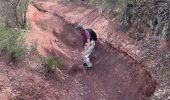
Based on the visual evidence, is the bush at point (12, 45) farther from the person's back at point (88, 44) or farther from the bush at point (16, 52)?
the person's back at point (88, 44)

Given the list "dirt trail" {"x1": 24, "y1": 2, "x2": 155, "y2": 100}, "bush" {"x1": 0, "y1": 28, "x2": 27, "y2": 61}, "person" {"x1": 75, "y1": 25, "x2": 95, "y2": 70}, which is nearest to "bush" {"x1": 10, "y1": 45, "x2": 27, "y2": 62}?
"bush" {"x1": 0, "y1": 28, "x2": 27, "y2": 61}

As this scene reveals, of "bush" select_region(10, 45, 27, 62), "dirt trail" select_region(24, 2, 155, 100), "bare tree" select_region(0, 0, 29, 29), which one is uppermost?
"bare tree" select_region(0, 0, 29, 29)

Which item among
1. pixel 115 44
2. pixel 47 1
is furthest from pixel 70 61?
pixel 47 1

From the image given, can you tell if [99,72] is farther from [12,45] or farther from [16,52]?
[12,45]

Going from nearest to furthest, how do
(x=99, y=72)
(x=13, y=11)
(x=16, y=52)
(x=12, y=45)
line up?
(x=16, y=52)
(x=12, y=45)
(x=99, y=72)
(x=13, y=11)

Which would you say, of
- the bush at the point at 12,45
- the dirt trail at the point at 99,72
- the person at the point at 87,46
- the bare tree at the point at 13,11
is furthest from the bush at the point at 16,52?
the person at the point at 87,46

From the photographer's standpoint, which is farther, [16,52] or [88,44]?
[88,44]

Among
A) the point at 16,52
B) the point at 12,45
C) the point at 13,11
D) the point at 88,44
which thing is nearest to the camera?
the point at 16,52

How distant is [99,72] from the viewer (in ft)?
51.4

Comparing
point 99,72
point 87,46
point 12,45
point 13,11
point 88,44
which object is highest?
point 13,11

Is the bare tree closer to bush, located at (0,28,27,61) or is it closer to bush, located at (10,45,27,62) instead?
bush, located at (0,28,27,61)

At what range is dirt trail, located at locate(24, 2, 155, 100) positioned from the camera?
45.0ft

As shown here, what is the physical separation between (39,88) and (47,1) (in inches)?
549

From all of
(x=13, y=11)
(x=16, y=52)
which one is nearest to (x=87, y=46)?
(x=13, y=11)
